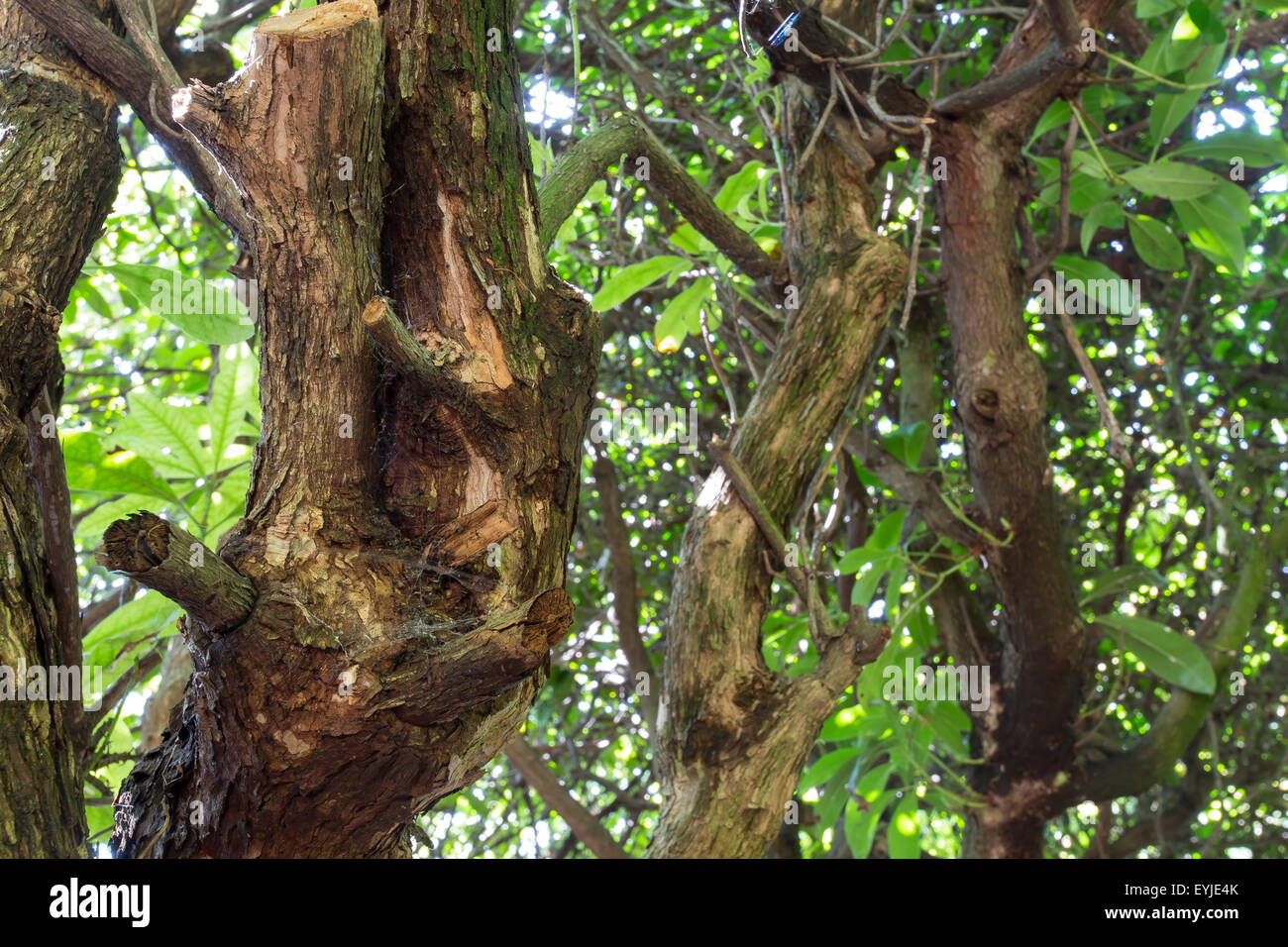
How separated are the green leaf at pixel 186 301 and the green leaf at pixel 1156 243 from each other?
1.94 meters

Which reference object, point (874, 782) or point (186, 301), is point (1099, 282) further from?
point (186, 301)

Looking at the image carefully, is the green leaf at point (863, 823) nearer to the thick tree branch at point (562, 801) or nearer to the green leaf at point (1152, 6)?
the thick tree branch at point (562, 801)

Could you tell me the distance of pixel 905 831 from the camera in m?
2.38

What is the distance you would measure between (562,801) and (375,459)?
1902 millimetres

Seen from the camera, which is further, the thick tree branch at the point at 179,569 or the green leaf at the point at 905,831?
the green leaf at the point at 905,831

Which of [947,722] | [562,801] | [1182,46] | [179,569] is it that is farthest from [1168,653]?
[179,569]

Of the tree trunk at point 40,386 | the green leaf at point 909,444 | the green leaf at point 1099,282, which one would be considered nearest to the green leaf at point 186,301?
the tree trunk at point 40,386

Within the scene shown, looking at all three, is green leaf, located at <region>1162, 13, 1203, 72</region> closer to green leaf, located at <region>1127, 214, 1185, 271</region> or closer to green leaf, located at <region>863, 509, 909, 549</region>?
green leaf, located at <region>1127, 214, 1185, 271</region>

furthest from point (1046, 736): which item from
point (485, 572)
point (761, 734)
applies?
point (485, 572)

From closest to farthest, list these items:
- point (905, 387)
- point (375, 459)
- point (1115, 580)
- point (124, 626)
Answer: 1. point (375, 459)
2. point (124, 626)
3. point (1115, 580)
4. point (905, 387)

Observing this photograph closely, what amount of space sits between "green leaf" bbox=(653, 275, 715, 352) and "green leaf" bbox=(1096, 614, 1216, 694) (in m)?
1.24

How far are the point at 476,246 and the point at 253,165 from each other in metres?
0.26

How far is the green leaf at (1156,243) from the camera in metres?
2.31
